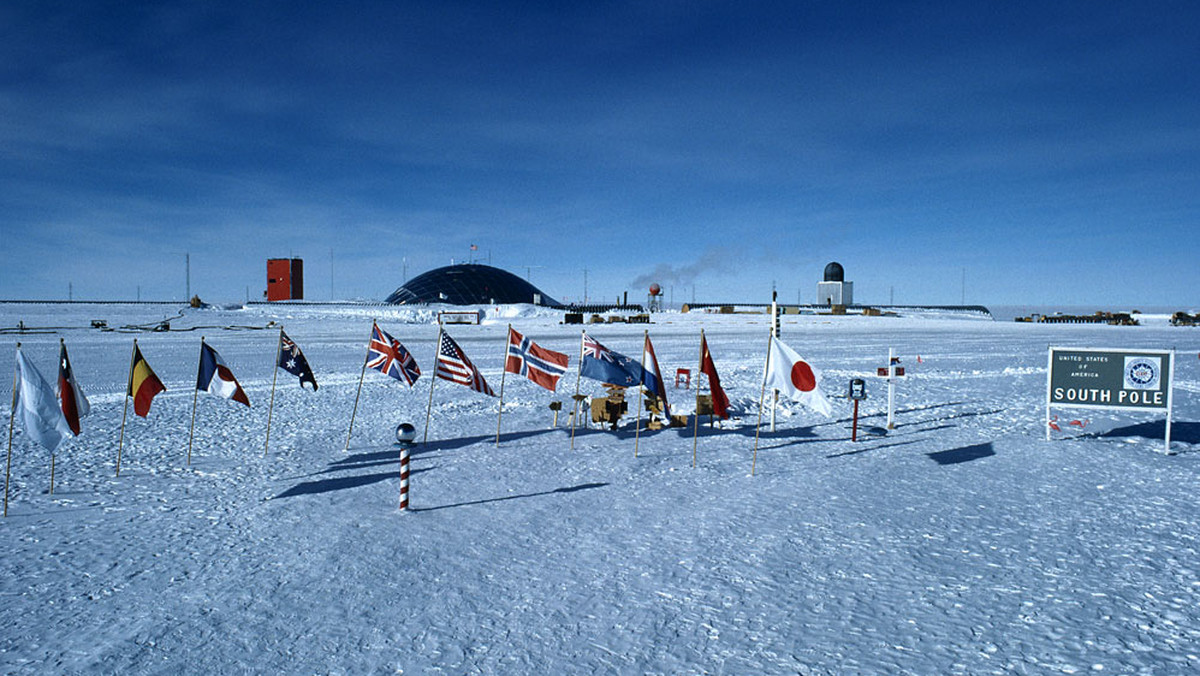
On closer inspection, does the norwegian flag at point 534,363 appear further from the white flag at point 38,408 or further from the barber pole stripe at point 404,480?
the white flag at point 38,408

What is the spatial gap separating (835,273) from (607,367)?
10346 centimetres

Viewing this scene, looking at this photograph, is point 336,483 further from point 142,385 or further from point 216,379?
point 142,385

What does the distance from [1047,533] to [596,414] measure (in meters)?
8.61

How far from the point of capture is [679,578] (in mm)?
6656

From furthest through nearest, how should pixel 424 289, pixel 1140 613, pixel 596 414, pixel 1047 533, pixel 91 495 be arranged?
pixel 424 289, pixel 596 414, pixel 91 495, pixel 1047 533, pixel 1140 613

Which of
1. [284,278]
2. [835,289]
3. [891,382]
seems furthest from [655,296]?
[891,382]

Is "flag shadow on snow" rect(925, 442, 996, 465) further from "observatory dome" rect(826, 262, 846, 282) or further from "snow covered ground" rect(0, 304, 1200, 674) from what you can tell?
"observatory dome" rect(826, 262, 846, 282)

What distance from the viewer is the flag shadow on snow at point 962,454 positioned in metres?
11.5

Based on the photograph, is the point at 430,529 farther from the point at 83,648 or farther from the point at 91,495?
the point at 91,495

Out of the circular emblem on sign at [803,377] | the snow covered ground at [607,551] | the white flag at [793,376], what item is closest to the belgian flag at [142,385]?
the snow covered ground at [607,551]

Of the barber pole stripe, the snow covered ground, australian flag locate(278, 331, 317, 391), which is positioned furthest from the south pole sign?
australian flag locate(278, 331, 317, 391)

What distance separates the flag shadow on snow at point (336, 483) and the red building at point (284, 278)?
357ft

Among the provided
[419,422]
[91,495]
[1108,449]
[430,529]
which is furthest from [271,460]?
[1108,449]

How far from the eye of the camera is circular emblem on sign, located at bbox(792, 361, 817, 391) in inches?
432
